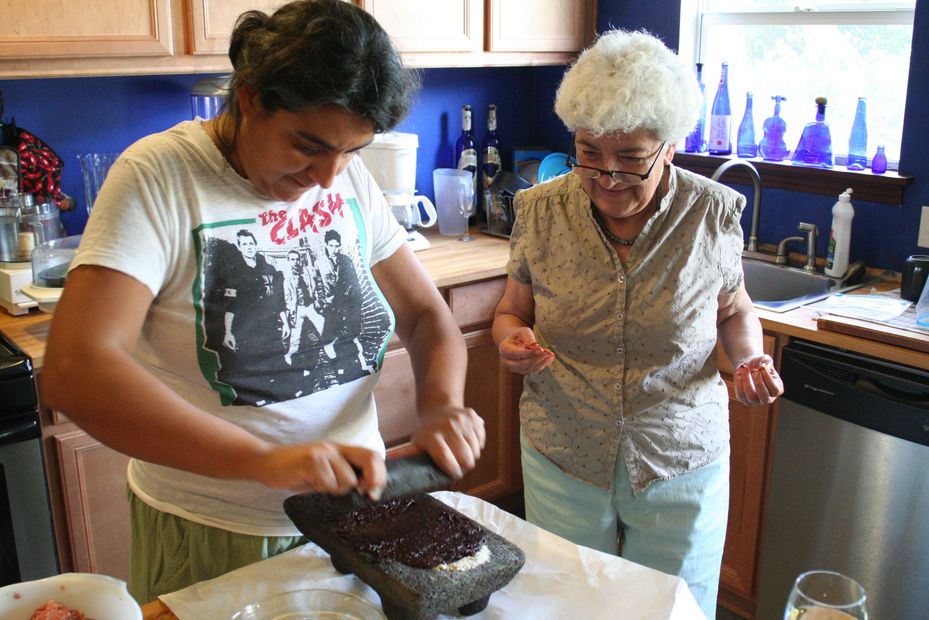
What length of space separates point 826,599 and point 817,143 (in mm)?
2028

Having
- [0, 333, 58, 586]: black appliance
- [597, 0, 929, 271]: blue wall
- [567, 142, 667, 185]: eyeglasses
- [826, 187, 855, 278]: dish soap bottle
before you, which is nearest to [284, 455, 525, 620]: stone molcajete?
[567, 142, 667, 185]: eyeglasses

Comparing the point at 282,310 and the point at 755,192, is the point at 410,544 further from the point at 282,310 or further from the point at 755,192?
the point at 755,192

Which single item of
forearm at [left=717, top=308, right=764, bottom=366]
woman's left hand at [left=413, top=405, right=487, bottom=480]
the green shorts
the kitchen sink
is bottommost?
the green shorts

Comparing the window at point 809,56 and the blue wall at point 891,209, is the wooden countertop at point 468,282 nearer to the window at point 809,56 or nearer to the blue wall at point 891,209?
the blue wall at point 891,209

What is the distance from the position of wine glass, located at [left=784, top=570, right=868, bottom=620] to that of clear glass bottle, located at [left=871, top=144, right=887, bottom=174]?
6.30 ft

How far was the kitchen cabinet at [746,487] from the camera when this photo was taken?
90.9 inches

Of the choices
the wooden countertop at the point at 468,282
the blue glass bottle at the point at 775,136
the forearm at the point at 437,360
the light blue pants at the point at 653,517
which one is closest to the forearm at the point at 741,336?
the light blue pants at the point at 653,517

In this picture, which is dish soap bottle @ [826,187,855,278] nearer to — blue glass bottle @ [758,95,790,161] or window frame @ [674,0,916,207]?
window frame @ [674,0,916,207]

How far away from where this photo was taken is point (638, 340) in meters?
1.63

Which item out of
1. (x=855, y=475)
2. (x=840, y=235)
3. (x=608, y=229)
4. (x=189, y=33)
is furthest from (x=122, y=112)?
(x=855, y=475)

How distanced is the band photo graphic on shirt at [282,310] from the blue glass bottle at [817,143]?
5.90 ft

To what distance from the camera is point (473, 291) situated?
262cm

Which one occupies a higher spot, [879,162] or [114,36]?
[114,36]

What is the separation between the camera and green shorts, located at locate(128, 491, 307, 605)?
124 cm
